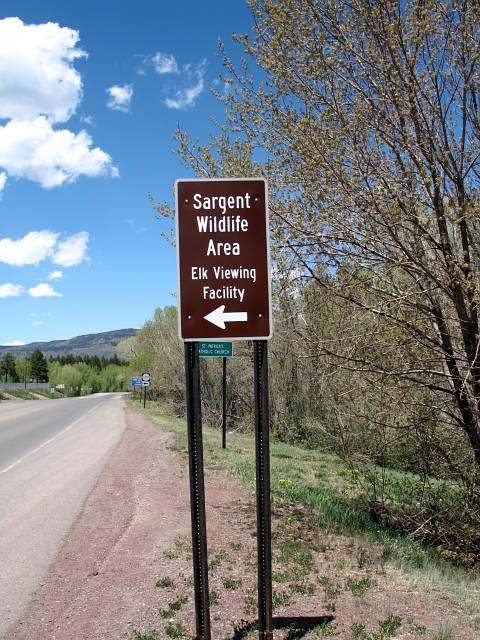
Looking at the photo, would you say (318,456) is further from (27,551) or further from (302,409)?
(27,551)

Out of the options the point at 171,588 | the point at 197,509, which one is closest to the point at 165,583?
the point at 171,588

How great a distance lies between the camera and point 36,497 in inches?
354

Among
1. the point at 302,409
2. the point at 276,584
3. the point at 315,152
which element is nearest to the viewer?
the point at 276,584

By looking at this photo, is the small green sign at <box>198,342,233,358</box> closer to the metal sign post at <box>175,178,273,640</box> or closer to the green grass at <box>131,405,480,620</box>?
the green grass at <box>131,405,480,620</box>

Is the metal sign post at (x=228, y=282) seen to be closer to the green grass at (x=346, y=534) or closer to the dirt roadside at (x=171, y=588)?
the dirt roadside at (x=171, y=588)

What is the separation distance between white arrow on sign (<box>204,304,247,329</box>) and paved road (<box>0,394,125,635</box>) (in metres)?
2.87

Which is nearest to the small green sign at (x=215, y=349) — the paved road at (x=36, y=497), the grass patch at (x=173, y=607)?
the paved road at (x=36, y=497)

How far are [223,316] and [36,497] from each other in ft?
22.3

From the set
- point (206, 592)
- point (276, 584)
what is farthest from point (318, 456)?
point (206, 592)

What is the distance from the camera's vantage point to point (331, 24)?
6.83m

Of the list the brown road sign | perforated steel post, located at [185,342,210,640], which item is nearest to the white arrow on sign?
the brown road sign

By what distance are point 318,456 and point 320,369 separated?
10234mm

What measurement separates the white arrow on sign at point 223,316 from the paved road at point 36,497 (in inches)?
113

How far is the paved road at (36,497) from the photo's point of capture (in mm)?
5355
